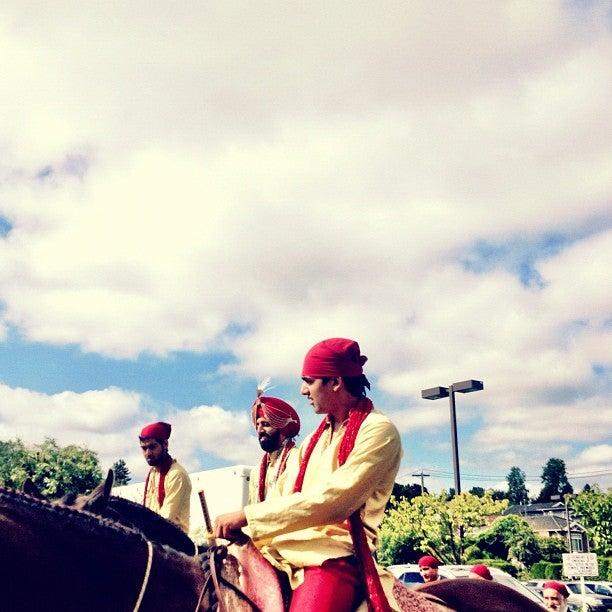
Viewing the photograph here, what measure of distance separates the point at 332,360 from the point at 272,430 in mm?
2585

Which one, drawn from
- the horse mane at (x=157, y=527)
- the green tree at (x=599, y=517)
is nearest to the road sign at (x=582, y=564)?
the horse mane at (x=157, y=527)

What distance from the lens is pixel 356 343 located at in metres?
4.00

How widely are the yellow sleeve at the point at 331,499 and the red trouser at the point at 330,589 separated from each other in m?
0.25

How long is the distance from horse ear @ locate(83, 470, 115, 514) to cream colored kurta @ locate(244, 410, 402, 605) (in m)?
0.70

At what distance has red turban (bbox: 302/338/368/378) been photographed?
3.86 m

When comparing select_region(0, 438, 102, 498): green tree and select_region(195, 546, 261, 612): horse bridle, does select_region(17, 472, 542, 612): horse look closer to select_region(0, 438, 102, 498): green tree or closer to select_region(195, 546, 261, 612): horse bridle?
select_region(195, 546, 261, 612): horse bridle

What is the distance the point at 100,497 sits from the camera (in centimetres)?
358

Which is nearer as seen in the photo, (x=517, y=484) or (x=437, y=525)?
(x=437, y=525)

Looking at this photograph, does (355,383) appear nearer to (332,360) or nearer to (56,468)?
(332,360)

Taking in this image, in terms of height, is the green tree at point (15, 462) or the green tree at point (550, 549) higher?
the green tree at point (15, 462)

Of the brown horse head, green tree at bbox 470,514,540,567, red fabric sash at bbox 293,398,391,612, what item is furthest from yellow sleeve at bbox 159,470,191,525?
green tree at bbox 470,514,540,567

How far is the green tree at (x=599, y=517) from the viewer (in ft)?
150

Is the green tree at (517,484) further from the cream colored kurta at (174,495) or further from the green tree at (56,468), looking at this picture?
the cream colored kurta at (174,495)

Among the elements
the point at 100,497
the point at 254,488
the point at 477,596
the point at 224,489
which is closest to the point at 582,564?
the point at 254,488
